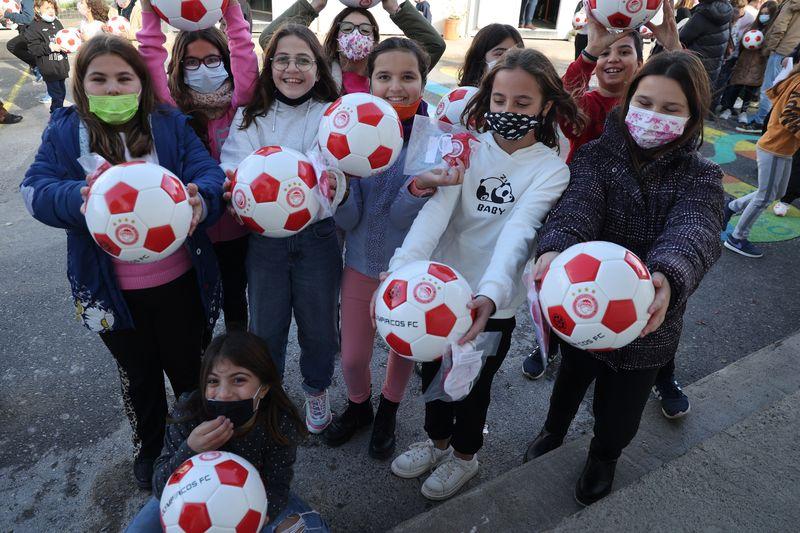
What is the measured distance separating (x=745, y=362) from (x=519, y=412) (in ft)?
4.90

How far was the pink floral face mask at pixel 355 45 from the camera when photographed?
2.95m

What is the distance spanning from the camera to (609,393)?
2.29 m

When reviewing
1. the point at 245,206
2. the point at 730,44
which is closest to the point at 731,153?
the point at 730,44

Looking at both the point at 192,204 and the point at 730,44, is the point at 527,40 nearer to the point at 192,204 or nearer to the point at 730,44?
the point at 730,44

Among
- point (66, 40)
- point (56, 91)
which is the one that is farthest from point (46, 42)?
point (56, 91)

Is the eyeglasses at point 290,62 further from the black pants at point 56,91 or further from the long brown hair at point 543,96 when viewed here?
the black pants at point 56,91

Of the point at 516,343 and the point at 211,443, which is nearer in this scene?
the point at 211,443

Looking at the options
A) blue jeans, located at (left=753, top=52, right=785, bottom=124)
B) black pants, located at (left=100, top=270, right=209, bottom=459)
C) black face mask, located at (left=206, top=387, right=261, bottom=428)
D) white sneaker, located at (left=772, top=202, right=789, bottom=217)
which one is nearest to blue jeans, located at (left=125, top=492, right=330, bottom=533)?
black face mask, located at (left=206, top=387, right=261, bottom=428)

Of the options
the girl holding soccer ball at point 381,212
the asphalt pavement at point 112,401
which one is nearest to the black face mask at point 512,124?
the girl holding soccer ball at point 381,212

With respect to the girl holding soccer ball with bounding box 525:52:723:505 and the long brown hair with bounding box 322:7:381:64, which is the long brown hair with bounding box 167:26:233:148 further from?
the girl holding soccer ball with bounding box 525:52:723:505

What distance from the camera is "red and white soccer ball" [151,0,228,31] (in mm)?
2377

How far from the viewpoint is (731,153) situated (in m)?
8.05

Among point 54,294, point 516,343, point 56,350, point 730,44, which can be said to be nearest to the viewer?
point 56,350

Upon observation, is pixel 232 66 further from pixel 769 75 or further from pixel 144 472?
pixel 769 75
